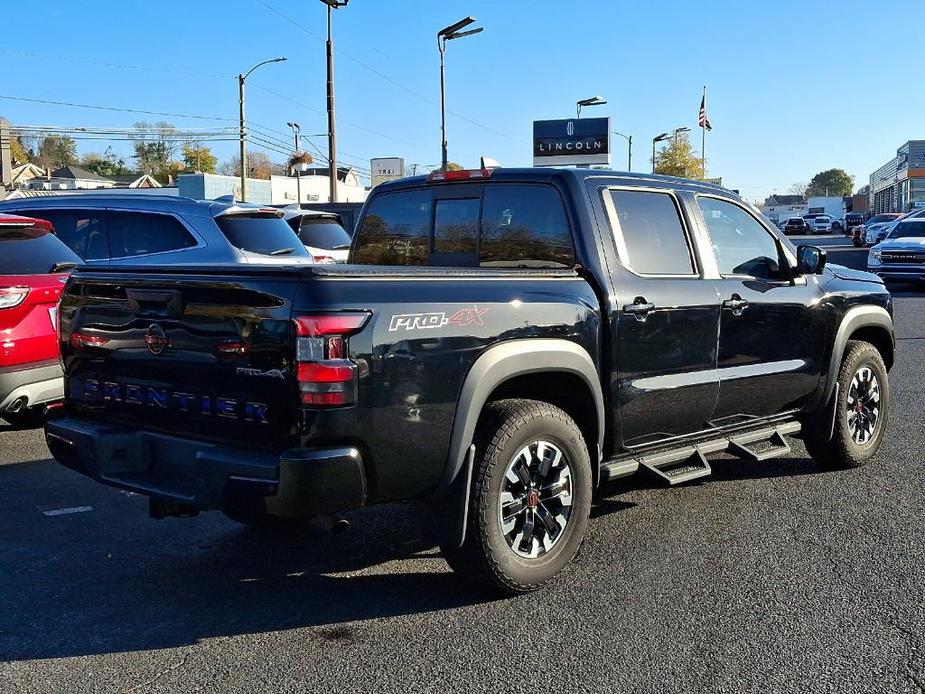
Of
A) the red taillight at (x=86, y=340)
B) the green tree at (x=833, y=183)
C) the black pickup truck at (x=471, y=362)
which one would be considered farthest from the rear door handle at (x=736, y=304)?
the green tree at (x=833, y=183)

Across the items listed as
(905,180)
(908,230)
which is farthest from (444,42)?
(905,180)

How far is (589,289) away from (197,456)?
1.97 metres

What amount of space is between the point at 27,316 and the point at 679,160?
78.7 meters

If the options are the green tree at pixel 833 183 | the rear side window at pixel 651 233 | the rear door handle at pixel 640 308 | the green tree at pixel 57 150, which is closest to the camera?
the rear door handle at pixel 640 308

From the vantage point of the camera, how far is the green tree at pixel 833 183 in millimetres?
186288

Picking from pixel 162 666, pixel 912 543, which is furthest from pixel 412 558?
pixel 912 543

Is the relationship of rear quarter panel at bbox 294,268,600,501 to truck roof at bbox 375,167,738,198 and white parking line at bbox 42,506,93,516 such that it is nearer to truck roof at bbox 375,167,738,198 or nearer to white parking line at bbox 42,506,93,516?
truck roof at bbox 375,167,738,198

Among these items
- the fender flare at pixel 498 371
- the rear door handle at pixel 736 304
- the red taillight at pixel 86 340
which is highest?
the rear door handle at pixel 736 304

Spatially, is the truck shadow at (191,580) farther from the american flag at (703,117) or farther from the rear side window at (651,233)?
the american flag at (703,117)

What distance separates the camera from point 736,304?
17.5ft

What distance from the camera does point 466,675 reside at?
11.3 feet

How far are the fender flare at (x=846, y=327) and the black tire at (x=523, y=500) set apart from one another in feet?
7.87

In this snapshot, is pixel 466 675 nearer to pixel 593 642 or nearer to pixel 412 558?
pixel 593 642

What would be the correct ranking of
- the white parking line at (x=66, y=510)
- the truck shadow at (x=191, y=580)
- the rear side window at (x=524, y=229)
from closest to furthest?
the truck shadow at (x=191, y=580) < the rear side window at (x=524, y=229) < the white parking line at (x=66, y=510)
